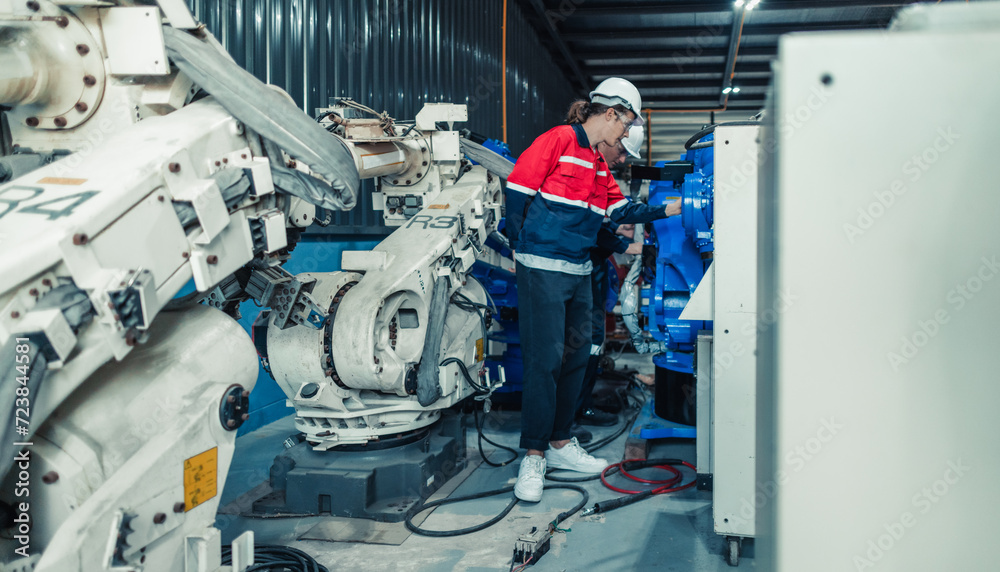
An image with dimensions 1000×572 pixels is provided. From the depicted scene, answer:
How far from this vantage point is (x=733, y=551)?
2.49m

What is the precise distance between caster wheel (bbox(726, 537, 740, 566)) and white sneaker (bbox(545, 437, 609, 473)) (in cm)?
107

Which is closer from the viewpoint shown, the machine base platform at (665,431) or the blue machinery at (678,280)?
the blue machinery at (678,280)

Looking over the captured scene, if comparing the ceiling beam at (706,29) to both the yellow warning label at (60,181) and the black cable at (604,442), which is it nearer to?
the black cable at (604,442)

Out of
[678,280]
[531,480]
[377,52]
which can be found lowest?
[531,480]

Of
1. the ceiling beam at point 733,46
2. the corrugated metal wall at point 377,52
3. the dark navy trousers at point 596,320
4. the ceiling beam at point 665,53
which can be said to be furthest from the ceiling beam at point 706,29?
the dark navy trousers at point 596,320

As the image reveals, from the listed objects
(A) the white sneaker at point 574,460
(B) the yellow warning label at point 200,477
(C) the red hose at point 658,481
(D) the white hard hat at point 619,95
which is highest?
(D) the white hard hat at point 619,95

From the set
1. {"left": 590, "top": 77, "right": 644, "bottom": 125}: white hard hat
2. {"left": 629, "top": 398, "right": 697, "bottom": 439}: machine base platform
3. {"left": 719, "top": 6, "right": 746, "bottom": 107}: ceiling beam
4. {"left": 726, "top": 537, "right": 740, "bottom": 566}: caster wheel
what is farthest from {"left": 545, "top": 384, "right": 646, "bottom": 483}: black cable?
{"left": 719, "top": 6, "right": 746, "bottom": 107}: ceiling beam

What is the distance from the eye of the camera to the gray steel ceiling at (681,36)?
9047 mm

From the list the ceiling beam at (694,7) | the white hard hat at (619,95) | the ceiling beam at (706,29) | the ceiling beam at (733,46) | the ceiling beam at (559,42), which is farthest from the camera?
the ceiling beam at (706,29)

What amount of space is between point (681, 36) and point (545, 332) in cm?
815

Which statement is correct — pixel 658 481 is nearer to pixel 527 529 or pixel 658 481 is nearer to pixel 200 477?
pixel 527 529

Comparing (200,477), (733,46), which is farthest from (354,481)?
(733,46)

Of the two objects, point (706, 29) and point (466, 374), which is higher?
point (706, 29)

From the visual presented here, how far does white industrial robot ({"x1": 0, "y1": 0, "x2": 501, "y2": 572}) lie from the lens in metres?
1.37
